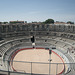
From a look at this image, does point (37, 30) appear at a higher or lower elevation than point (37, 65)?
higher

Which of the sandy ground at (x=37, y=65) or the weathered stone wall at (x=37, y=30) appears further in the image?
the weathered stone wall at (x=37, y=30)

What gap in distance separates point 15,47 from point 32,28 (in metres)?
14.1

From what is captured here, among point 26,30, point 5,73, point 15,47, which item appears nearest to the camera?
point 5,73

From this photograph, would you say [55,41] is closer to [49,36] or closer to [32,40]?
[49,36]

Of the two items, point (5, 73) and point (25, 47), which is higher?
point (5, 73)

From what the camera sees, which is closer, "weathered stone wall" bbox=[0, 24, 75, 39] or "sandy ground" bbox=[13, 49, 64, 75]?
"sandy ground" bbox=[13, 49, 64, 75]

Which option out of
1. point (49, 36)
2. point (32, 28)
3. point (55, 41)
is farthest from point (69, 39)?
point (32, 28)

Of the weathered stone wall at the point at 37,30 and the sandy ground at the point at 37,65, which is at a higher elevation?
the weathered stone wall at the point at 37,30

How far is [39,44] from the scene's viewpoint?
106 ft

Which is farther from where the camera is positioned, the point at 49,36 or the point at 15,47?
the point at 49,36

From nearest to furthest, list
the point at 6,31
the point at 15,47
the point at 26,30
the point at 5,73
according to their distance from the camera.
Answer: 1. the point at 5,73
2. the point at 15,47
3. the point at 6,31
4. the point at 26,30

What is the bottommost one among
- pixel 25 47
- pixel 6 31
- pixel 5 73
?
pixel 25 47

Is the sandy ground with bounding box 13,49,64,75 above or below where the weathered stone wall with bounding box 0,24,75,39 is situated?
below

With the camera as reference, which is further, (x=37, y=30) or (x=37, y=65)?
(x=37, y=30)
